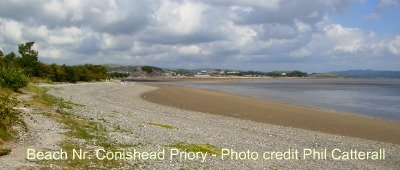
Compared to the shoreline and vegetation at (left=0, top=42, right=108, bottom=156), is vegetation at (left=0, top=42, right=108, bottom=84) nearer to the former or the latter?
vegetation at (left=0, top=42, right=108, bottom=156)

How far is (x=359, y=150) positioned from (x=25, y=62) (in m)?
81.5

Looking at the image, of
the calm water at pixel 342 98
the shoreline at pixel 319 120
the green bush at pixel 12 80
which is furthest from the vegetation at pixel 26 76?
the calm water at pixel 342 98

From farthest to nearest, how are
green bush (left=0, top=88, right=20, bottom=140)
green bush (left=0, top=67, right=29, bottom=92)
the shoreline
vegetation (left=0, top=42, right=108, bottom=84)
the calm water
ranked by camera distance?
vegetation (left=0, top=42, right=108, bottom=84), the calm water, green bush (left=0, top=67, right=29, bottom=92), the shoreline, green bush (left=0, top=88, right=20, bottom=140)

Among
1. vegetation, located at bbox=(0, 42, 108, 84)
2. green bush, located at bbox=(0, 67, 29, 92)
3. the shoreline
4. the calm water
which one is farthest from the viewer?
vegetation, located at bbox=(0, 42, 108, 84)

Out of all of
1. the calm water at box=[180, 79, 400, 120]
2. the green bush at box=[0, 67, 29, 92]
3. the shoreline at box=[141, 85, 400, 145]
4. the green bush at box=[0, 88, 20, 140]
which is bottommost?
the calm water at box=[180, 79, 400, 120]

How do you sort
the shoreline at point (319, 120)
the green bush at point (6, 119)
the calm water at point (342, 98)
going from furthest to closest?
→ the calm water at point (342, 98)
the shoreline at point (319, 120)
the green bush at point (6, 119)

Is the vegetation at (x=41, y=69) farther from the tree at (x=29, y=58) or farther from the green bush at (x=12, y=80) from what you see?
the green bush at (x=12, y=80)

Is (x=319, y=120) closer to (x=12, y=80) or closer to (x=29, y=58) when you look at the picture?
(x=12, y=80)

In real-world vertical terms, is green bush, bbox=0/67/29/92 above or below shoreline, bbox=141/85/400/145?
above

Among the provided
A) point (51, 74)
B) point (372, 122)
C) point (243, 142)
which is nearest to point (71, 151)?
point (243, 142)

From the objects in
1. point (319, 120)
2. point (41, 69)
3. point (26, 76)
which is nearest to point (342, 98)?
point (319, 120)

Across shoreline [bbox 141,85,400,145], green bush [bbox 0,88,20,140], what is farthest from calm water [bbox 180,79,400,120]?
green bush [bbox 0,88,20,140]

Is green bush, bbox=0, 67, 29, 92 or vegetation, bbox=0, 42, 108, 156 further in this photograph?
green bush, bbox=0, 67, 29, 92

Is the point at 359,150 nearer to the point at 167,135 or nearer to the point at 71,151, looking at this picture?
the point at 167,135
